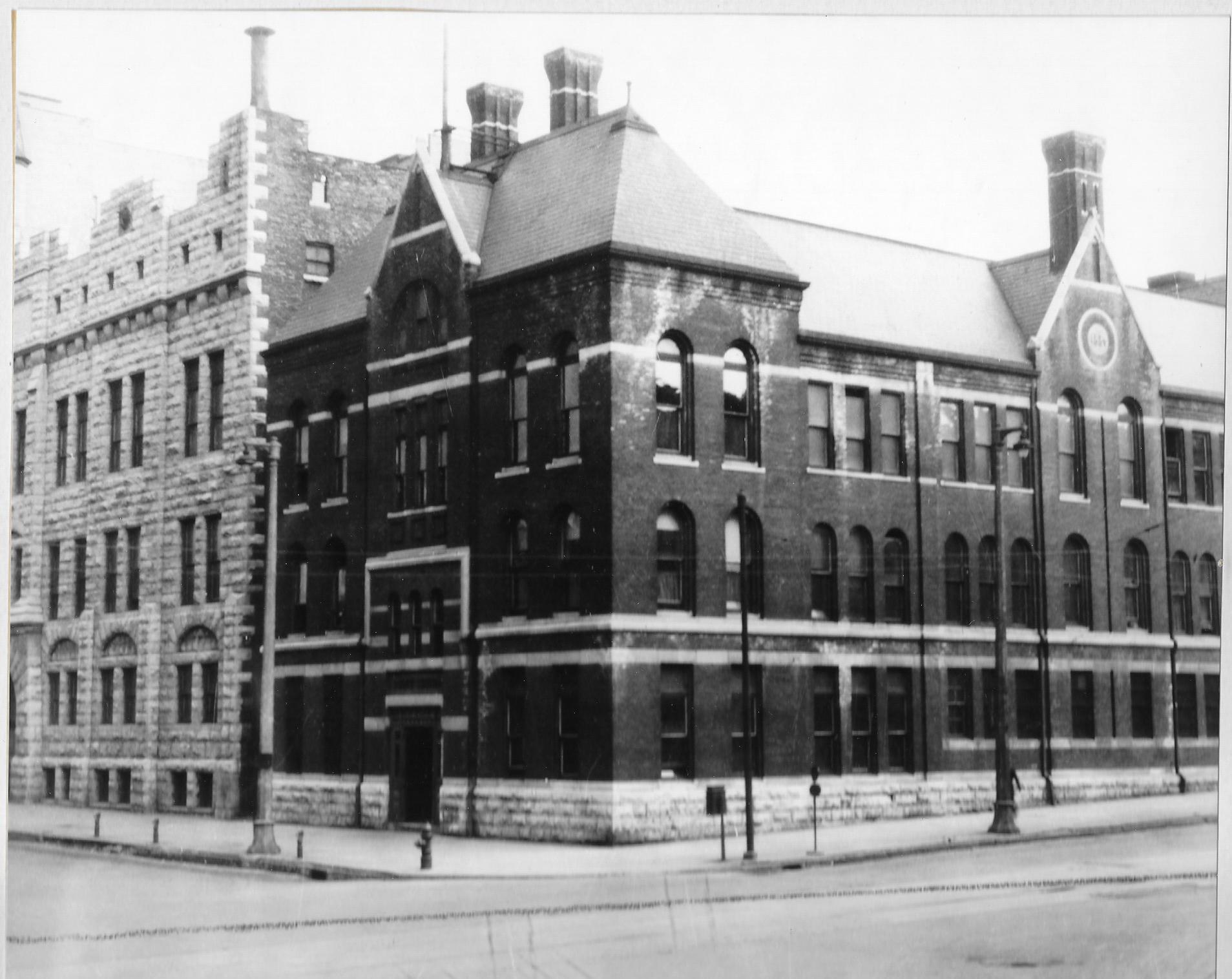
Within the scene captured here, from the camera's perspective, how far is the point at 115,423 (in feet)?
118

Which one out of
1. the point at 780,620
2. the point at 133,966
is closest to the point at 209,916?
the point at 133,966

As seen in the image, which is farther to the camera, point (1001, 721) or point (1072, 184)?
point (1001, 721)

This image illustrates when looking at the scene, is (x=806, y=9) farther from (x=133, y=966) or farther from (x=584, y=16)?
(x=133, y=966)

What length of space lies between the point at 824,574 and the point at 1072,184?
12.1 meters

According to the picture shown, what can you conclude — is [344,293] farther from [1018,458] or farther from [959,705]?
[959,705]

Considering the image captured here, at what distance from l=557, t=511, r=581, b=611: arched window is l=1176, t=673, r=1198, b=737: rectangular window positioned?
471 inches

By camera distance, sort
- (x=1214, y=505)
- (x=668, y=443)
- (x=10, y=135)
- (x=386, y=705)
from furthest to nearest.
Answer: (x=386, y=705), (x=668, y=443), (x=1214, y=505), (x=10, y=135)

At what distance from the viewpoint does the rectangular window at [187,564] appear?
3878 cm

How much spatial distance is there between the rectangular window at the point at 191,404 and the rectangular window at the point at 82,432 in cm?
620

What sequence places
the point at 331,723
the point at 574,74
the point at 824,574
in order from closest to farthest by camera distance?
the point at 574,74
the point at 824,574
the point at 331,723

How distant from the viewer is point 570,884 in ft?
88.7

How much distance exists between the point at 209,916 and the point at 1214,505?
19.5 meters

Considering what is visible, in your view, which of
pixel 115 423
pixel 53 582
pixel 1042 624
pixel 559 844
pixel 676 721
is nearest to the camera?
pixel 53 582

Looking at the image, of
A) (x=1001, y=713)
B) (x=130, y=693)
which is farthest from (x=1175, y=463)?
(x=130, y=693)
